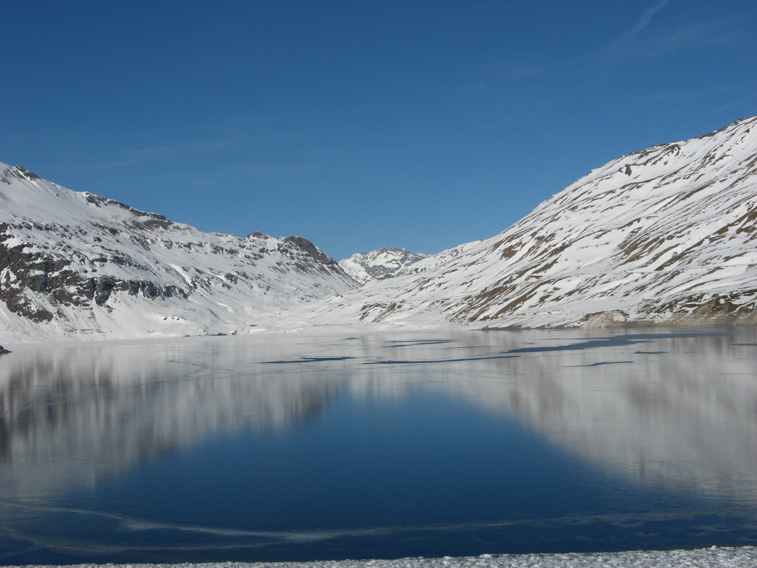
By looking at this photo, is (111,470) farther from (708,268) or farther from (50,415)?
(708,268)

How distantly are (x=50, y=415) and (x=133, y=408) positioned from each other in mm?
3803

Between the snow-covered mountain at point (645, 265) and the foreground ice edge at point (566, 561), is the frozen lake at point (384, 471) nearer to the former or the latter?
the foreground ice edge at point (566, 561)

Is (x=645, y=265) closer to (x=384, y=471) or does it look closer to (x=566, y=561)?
(x=384, y=471)

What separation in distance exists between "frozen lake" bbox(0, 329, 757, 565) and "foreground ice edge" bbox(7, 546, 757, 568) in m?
0.49

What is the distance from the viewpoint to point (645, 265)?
433 feet

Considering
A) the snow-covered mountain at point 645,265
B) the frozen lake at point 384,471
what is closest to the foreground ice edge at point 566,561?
the frozen lake at point 384,471

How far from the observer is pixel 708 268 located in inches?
4363

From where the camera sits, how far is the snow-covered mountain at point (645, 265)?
105 metres

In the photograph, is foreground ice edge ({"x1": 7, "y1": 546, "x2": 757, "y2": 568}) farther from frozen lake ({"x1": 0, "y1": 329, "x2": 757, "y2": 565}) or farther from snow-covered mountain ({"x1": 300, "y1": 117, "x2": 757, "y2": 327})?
snow-covered mountain ({"x1": 300, "y1": 117, "x2": 757, "y2": 327})

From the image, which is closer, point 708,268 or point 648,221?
point 708,268

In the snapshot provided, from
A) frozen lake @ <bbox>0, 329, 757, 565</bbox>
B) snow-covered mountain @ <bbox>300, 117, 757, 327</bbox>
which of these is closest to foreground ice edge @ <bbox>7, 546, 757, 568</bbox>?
frozen lake @ <bbox>0, 329, 757, 565</bbox>

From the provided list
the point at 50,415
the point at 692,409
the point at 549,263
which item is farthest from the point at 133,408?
the point at 549,263

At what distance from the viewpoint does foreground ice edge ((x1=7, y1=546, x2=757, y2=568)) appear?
36.1ft

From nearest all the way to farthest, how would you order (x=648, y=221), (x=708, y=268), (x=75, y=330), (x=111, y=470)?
(x=111, y=470), (x=708, y=268), (x=648, y=221), (x=75, y=330)
